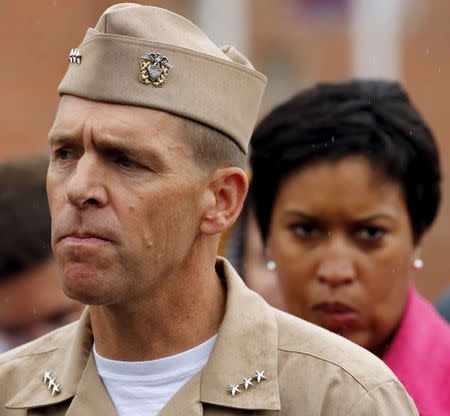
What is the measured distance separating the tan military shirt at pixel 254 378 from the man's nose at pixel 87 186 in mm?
526

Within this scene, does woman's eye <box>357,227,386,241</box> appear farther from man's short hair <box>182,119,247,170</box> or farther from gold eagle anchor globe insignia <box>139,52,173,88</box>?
gold eagle anchor globe insignia <box>139,52,173,88</box>

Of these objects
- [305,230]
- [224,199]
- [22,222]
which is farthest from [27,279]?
[224,199]

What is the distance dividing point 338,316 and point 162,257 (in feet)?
4.47

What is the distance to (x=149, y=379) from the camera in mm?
3854

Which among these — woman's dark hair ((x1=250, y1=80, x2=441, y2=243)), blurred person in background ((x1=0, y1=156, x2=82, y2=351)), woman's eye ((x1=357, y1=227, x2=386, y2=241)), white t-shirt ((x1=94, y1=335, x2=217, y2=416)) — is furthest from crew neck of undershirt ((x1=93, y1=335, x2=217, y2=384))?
blurred person in background ((x1=0, y1=156, x2=82, y2=351))

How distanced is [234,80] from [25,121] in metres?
23.7

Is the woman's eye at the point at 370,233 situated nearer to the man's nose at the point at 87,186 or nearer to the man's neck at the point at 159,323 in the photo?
the man's neck at the point at 159,323

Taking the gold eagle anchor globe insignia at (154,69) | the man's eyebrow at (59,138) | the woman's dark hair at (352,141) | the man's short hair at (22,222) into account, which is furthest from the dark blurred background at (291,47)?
the man's eyebrow at (59,138)

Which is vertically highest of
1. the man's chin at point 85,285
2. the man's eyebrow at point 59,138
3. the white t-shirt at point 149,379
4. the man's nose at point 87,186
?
the man's eyebrow at point 59,138

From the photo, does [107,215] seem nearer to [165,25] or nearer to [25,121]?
[165,25]

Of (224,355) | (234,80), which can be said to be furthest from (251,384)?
(234,80)

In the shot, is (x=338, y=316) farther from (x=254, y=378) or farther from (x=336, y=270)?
(x=254, y=378)

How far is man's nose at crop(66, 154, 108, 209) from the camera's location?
12.1ft

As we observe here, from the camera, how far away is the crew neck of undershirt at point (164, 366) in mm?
3859
